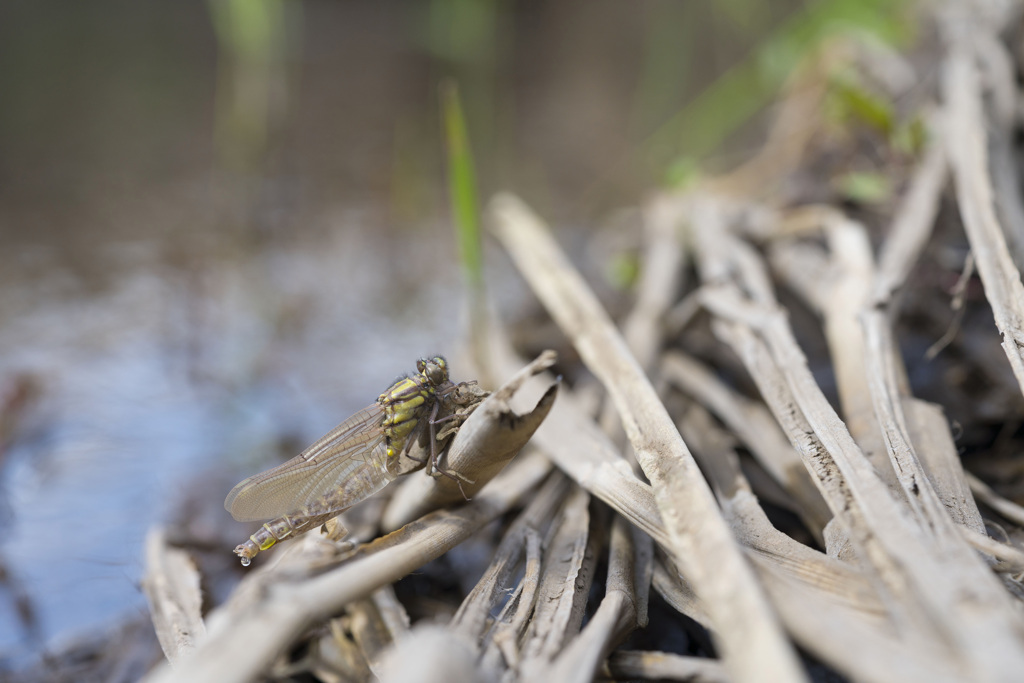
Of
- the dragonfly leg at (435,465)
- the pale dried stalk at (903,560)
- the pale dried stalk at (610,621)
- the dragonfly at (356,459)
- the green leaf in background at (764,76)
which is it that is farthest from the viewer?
the green leaf in background at (764,76)

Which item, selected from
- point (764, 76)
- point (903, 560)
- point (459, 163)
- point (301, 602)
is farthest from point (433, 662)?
point (764, 76)

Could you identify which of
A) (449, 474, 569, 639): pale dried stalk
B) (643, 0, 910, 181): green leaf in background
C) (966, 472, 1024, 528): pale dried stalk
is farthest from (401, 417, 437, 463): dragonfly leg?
(643, 0, 910, 181): green leaf in background

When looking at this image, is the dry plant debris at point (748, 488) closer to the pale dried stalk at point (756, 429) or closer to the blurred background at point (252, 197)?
the pale dried stalk at point (756, 429)

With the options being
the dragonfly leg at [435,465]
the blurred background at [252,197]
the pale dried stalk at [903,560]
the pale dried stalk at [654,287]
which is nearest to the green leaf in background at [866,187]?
the pale dried stalk at [654,287]

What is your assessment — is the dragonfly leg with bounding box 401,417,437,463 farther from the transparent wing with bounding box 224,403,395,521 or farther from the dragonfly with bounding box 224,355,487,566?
the transparent wing with bounding box 224,403,395,521

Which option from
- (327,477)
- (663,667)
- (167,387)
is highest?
(167,387)

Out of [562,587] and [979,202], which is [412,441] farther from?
[979,202]

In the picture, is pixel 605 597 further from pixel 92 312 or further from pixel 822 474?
pixel 92 312
